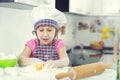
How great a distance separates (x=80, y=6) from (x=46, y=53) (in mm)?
1215

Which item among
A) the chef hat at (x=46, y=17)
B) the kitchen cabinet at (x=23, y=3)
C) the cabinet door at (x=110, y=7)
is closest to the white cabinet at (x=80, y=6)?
the cabinet door at (x=110, y=7)

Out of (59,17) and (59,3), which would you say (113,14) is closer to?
(59,3)

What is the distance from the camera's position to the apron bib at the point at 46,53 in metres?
1.01

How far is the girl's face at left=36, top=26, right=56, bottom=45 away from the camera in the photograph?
0.96 m

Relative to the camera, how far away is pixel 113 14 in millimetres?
2629

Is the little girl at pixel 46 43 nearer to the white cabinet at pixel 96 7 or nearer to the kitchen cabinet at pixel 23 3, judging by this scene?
the kitchen cabinet at pixel 23 3

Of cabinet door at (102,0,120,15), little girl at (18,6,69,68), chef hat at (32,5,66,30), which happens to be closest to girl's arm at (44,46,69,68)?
little girl at (18,6,69,68)

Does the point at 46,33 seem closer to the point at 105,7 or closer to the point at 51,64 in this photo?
the point at 51,64

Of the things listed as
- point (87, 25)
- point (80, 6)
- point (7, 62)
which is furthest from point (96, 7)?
point (7, 62)

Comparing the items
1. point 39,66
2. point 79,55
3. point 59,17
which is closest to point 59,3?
point 79,55

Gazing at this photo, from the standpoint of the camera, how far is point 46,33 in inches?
38.1

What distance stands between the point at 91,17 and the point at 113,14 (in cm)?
26

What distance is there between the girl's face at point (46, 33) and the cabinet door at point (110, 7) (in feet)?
5.61

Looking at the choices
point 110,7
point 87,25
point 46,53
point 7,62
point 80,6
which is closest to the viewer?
point 7,62
